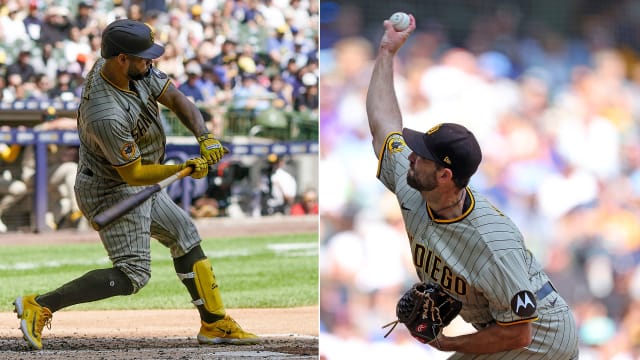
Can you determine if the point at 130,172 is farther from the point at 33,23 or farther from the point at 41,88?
the point at 33,23

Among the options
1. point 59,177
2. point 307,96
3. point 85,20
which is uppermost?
point 85,20

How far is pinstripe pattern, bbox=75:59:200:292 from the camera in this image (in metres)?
5.05

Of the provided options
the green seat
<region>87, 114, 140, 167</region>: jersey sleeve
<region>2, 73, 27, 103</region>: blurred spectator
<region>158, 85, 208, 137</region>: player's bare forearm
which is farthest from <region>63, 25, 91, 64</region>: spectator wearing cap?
<region>87, 114, 140, 167</region>: jersey sleeve

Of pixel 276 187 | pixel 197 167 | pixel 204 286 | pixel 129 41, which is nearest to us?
pixel 129 41

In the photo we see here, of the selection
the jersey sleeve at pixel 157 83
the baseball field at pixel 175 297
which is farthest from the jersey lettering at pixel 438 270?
the jersey sleeve at pixel 157 83

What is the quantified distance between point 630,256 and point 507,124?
97 centimetres

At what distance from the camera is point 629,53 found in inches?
213

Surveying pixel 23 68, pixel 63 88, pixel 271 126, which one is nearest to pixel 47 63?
pixel 23 68

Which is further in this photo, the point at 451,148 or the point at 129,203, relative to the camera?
the point at 129,203

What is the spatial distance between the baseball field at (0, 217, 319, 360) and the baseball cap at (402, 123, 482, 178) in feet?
6.73

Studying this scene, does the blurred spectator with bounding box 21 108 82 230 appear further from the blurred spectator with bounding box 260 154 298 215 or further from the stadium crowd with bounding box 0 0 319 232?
the blurred spectator with bounding box 260 154 298 215

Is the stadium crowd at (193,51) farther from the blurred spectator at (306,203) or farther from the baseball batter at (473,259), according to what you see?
the baseball batter at (473,259)

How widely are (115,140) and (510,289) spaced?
2.30 m

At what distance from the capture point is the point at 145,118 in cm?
527
